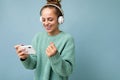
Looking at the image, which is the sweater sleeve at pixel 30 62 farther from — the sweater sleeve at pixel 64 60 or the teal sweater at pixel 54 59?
the sweater sleeve at pixel 64 60

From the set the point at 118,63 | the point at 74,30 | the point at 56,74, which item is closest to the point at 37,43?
the point at 56,74

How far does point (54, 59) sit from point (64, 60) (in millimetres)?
85

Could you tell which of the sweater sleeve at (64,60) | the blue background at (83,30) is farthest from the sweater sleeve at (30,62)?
the blue background at (83,30)

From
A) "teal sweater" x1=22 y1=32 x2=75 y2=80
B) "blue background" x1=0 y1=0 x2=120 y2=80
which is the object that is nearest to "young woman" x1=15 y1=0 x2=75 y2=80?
"teal sweater" x1=22 y1=32 x2=75 y2=80

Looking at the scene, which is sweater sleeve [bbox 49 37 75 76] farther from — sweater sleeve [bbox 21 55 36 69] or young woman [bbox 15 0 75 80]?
sweater sleeve [bbox 21 55 36 69]

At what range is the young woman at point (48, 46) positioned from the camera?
122 centimetres

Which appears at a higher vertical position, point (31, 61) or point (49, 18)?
point (49, 18)

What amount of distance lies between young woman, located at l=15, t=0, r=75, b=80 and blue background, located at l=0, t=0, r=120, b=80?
0.89 ft

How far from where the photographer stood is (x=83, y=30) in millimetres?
1558

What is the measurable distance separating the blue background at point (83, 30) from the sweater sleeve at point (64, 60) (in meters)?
0.32

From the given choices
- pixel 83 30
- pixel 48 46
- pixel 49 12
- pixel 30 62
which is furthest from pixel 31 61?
pixel 83 30

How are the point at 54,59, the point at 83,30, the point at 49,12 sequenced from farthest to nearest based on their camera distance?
1. the point at 83,30
2. the point at 49,12
3. the point at 54,59

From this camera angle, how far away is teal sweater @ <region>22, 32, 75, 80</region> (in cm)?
118

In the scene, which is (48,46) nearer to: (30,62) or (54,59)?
(54,59)
